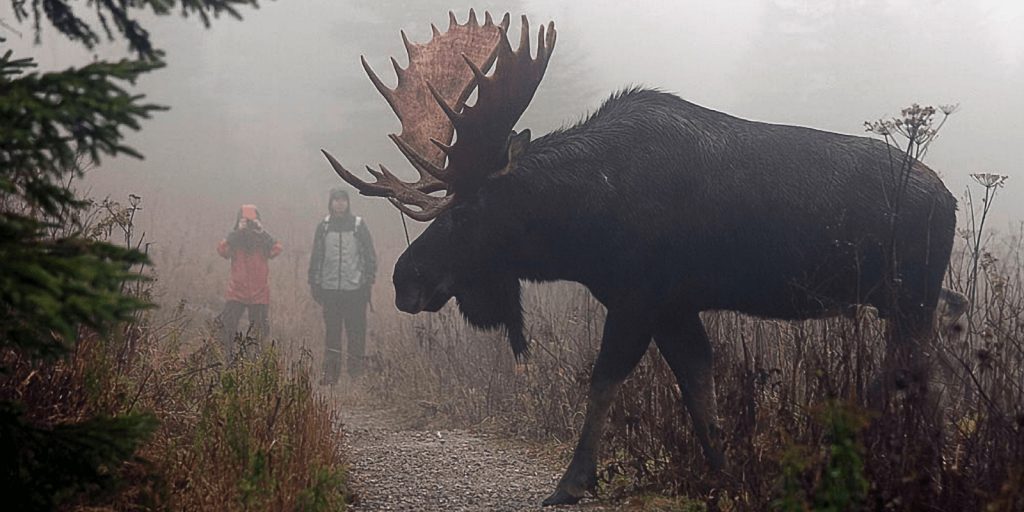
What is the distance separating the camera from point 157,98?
41406 mm

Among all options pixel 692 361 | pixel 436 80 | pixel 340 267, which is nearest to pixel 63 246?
pixel 692 361

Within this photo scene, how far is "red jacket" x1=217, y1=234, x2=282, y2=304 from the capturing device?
39.6 ft

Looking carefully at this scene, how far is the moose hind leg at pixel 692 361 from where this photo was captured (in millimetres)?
4801

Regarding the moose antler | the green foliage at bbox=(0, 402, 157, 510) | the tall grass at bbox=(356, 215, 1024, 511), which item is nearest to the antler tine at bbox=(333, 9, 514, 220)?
the moose antler

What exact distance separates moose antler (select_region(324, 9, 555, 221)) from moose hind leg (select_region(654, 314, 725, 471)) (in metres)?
1.29

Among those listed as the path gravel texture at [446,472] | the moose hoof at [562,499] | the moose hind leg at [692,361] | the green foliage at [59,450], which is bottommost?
the moose hoof at [562,499]

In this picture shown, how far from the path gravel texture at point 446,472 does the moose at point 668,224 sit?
461 millimetres

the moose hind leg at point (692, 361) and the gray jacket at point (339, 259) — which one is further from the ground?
the gray jacket at point (339, 259)

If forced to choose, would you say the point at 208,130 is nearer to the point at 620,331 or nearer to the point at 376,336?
the point at 376,336

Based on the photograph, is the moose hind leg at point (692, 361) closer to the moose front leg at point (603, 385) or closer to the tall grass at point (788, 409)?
the tall grass at point (788, 409)

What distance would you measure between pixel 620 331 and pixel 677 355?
0.41 m

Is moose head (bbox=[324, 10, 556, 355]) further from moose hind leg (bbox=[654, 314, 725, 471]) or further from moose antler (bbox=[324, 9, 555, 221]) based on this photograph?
moose hind leg (bbox=[654, 314, 725, 471])

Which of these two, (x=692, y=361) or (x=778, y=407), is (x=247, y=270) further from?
(x=778, y=407)

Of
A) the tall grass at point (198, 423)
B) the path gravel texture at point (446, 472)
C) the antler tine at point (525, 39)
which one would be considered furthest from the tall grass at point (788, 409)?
the antler tine at point (525, 39)
